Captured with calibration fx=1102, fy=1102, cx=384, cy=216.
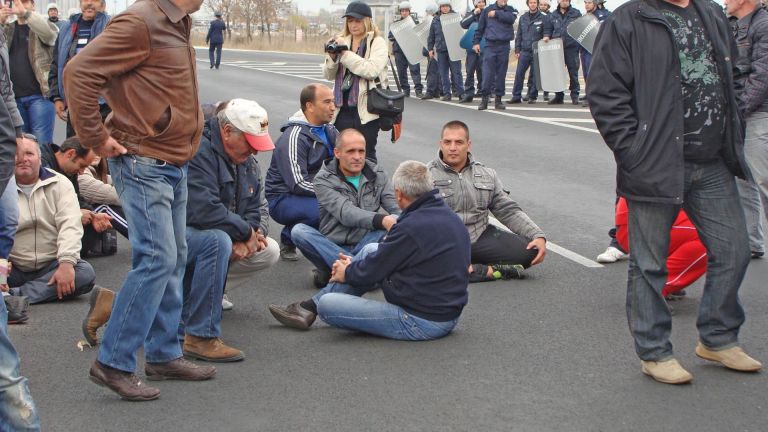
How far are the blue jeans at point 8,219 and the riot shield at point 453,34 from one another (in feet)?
54.1

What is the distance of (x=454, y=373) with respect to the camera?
5652mm

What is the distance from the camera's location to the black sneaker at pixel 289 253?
28.0 feet

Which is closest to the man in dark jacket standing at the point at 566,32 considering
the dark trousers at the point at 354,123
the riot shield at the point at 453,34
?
the riot shield at the point at 453,34

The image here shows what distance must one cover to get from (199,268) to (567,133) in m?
11.3

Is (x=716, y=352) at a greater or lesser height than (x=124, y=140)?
lesser

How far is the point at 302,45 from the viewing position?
62938mm

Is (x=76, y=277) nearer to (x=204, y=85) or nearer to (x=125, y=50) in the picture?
(x=125, y=50)

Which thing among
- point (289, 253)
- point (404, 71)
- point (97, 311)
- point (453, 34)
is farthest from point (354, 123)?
point (404, 71)

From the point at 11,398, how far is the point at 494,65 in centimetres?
1736

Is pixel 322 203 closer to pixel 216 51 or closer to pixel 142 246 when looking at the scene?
pixel 142 246

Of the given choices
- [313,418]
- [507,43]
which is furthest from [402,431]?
[507,43]

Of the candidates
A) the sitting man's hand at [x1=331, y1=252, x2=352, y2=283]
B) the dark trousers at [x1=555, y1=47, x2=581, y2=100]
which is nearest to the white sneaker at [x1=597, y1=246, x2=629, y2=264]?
the sitting man's hand at [x1=331, y1=252, x2=352, y2=283]

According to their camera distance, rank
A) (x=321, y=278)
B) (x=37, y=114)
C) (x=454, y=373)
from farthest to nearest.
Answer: (x=37, y=114) → (x=321, y=278) → (x=454, y=373)

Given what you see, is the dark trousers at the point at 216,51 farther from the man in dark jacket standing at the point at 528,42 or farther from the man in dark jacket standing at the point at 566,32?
the man in dark jacket standing at the point at 566,32
